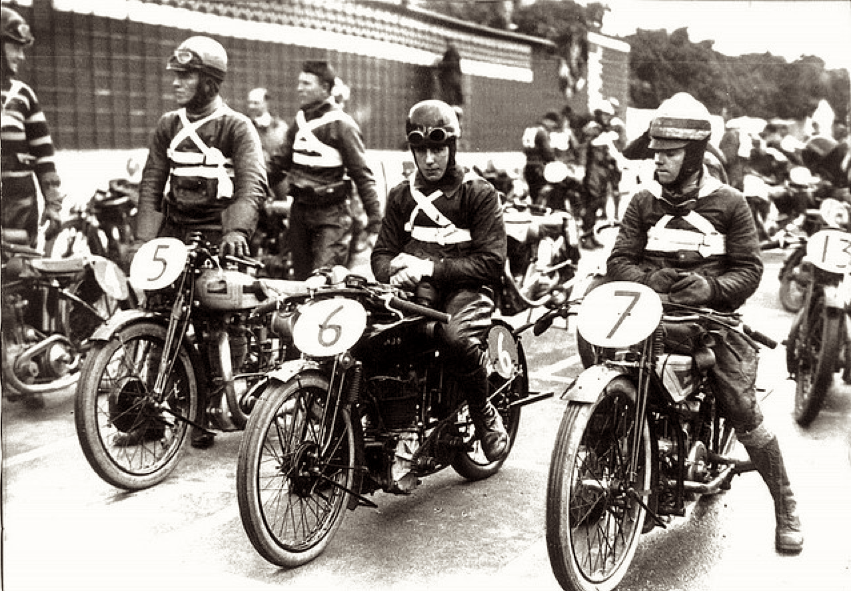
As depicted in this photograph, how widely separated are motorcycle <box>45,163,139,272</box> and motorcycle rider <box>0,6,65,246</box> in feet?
3.40

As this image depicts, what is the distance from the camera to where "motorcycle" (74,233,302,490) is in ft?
15.2

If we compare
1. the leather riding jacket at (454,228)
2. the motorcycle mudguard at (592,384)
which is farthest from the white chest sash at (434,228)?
the motorcycle mudguard at (592,384)

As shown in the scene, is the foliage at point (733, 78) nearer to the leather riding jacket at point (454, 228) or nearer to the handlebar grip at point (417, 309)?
the leather riding jacket at point (454, 228)

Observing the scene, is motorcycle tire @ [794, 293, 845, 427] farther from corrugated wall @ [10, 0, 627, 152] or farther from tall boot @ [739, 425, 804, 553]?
corrugated wall @ [10, 0, 627, 152]

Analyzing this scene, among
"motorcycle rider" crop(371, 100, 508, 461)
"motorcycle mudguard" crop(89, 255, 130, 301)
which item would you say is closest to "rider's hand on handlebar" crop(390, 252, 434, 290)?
"motorcycle rider" crop(371, 100, 508, 461)

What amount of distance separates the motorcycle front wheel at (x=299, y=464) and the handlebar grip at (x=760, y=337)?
1602mm

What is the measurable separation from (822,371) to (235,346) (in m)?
3.00

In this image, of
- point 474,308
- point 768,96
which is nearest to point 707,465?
point 474,308

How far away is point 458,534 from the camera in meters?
4.26

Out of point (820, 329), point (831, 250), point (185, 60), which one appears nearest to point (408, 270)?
point (185, 60)

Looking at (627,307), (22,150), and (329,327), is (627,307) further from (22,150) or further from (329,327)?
(22,150)

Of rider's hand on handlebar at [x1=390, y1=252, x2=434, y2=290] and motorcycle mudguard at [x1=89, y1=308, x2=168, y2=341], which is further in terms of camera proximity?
motorcycle mudguard at [x1=89, y1=308, x2=168, y2=341]

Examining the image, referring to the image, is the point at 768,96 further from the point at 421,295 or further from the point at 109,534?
the point at 109,534

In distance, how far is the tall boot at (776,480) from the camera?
13.1 feet
